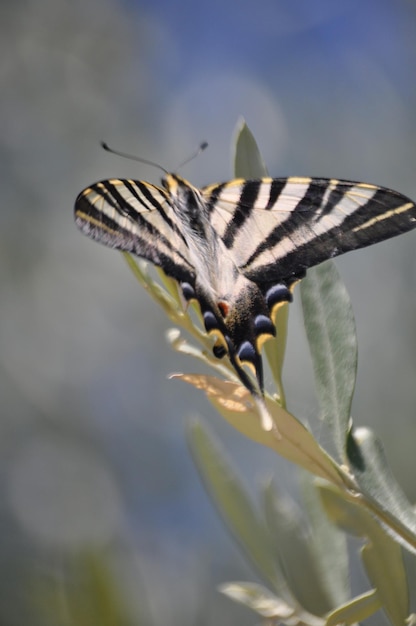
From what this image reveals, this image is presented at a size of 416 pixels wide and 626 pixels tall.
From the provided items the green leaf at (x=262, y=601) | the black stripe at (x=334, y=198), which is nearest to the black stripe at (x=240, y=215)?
the black stripe at (x=334, y=198)

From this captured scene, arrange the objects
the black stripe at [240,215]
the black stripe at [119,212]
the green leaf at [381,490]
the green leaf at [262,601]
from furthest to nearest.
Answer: the black stripe at [240,215] → the black stripe at [119,212] → the green leaf at [262,601] → the green leaf at [381,490]

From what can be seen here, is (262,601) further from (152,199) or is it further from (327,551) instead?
(152,199)

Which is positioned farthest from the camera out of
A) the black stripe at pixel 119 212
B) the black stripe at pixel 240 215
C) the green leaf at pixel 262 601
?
the black stripe at pixel 240 215

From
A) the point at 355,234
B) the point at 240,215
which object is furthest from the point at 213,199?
the point at 355,234

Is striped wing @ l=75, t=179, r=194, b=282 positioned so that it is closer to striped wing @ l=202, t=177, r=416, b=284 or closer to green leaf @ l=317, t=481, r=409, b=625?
striped wing @ l=202, t=177, r=416, b=284

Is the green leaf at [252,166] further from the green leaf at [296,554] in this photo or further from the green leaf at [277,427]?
the green leaf at [296,554]

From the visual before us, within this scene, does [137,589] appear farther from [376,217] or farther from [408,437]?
[408,437]

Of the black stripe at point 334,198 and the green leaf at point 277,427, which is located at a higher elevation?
the black stripe at point 334,198

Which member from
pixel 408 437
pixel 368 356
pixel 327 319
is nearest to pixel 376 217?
pixel 327 319
